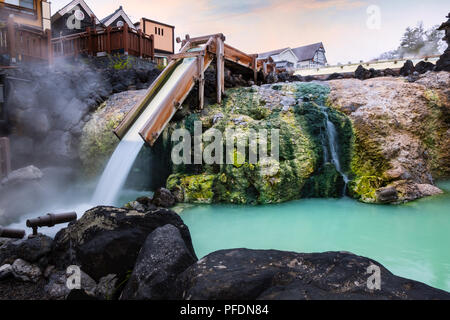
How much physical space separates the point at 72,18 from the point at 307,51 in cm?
2712

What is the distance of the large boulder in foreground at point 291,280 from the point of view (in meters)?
1.62

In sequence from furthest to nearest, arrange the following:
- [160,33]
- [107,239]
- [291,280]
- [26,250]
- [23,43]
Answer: [160,33] → [23,43] → [26,250] → [107,239] → [291,280]

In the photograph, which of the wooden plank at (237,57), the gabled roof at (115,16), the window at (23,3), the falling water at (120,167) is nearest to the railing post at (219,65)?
the wooden plank at (237,57)

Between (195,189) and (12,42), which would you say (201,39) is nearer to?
(195,189)

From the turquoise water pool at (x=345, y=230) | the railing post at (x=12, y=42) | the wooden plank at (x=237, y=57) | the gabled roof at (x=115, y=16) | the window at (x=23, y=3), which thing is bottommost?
the turquoise water pool at (x=345, y=230)

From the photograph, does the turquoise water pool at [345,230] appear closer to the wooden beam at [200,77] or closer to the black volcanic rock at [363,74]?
the wooden beam at [200,77]

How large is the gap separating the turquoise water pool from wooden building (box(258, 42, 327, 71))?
2996cm

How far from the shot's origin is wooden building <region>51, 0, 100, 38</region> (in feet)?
55.7

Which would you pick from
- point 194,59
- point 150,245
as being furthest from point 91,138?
point 150,245

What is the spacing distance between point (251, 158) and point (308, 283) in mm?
4117

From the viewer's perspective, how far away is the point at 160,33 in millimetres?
22422

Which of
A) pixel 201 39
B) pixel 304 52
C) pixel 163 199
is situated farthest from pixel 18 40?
pixel 304 52

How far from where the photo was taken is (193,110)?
7.20 m

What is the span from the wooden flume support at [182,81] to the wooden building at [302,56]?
26.6 meters
